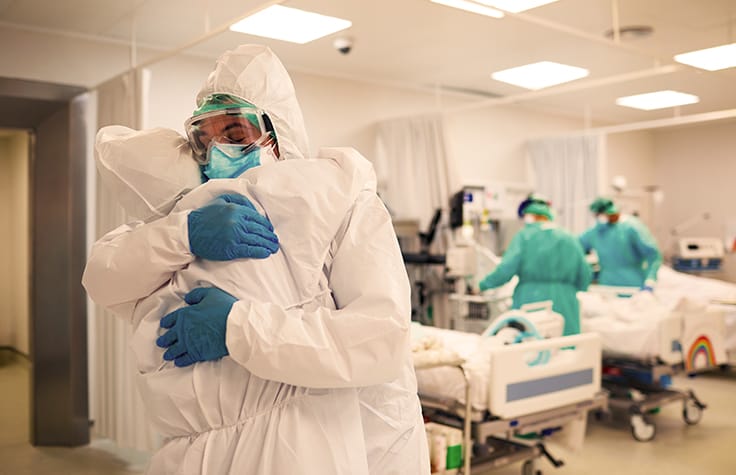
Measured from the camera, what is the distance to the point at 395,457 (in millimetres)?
1778

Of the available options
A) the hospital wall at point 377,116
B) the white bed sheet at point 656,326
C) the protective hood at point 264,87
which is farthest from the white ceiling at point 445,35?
the white bed sheet at point 656,326

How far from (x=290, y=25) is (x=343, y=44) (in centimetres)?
78

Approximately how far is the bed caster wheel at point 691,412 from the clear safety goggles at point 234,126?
4.59m

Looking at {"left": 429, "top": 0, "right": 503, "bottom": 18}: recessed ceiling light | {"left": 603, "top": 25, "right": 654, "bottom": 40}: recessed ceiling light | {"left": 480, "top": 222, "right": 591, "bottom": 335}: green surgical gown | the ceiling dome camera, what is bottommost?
{"left": 480, "top": 222, "right": 591, "bottom": 335}: green surgical gown

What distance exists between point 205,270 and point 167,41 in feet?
12.9

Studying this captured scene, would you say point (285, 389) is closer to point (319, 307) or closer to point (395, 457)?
point (319, 307)

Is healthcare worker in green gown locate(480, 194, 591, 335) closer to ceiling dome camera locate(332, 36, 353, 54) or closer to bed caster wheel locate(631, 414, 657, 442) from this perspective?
bed caster wheel locate(631, 414, 657, 442)

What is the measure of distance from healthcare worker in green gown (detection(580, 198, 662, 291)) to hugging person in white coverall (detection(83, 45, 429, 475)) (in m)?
4.65

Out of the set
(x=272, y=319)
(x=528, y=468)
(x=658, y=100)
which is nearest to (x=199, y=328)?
(x=272, y=319)

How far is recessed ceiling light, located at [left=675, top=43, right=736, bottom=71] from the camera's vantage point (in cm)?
388

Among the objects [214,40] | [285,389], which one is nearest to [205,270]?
[285,389]

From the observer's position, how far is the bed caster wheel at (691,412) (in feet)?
17.3

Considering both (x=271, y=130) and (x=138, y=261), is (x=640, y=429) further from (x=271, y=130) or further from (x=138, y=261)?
(x=138, y=261)

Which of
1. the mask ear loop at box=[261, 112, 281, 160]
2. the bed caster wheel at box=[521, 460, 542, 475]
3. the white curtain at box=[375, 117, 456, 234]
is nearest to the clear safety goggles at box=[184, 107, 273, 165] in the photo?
the mask ear loop at box=[261, 112, 281, 160]
